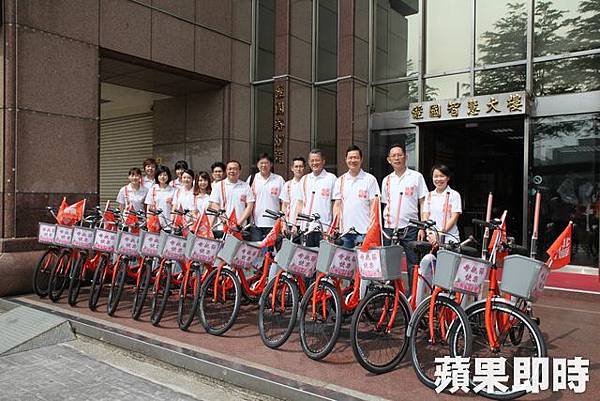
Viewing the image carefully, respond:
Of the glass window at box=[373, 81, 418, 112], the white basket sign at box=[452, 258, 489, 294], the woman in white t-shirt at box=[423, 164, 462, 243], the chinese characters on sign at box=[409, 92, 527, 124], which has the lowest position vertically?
the white basket sign at box=[452, 258, 489, 294]

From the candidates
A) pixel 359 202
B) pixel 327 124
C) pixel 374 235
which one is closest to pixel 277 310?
pixel 374 235

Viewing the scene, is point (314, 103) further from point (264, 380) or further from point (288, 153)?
point (264, 380)

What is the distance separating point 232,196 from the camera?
6.93m

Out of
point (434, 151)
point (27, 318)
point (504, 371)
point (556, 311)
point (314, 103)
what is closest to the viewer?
point (504, 371)

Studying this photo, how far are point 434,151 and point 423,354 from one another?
672 cm

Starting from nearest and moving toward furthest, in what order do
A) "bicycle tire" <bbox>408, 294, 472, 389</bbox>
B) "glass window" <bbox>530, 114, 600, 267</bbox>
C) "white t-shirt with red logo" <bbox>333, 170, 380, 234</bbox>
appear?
1. "bicycle tire" <bbox>408, 294, 472, 389</bbox>
2. "white t-shirt with red logo" <bbox>333, 170, 380, 234</bbox>
3. "glass window" <bbox>530, 114, 600, 267</bbox>

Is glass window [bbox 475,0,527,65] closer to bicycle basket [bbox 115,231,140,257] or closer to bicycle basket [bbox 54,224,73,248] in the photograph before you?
bicycle basket [bbox 115,231,140,257]

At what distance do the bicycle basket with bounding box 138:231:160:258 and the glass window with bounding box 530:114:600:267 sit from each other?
6293 millimetres

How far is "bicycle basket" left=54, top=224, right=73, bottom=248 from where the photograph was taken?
22.7ft

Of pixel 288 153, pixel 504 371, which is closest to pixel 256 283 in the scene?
pixel 504 371

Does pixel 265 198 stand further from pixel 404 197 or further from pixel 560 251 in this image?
pixel 560 251

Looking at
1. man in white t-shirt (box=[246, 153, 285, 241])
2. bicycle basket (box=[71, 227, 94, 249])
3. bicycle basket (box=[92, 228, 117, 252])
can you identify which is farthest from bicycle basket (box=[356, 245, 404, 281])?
bicycle basket (box=[71, 227, 94, 249])

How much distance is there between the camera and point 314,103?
11289 millimetres

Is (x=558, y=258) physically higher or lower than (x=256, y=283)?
higher
